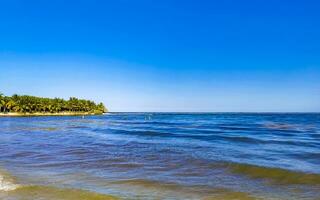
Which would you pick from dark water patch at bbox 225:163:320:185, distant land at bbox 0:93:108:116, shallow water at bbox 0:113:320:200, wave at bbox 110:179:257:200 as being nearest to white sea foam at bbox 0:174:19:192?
shallow water at bbox 0:113:320:200

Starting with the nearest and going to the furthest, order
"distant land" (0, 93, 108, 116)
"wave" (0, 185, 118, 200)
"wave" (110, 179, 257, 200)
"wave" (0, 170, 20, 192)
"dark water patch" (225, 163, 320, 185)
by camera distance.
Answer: "wave" (0, 185, 118, 200) < "wave" (110, 179, 257, 200) < "wave" (0, 170, 20, 192) < "dark water patch" (225, 163, 320, 185) < "distant land" (0, 93, 108, 116)

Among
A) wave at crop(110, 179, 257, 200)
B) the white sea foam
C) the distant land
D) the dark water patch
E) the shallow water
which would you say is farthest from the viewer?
the distant land

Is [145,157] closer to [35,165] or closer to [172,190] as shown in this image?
[35,165]

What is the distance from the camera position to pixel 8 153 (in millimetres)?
18812

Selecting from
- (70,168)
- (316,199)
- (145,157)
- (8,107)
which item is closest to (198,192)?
(316,199)

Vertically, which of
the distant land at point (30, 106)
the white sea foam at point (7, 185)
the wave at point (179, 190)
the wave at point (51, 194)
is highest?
the distant land at point (30, 106)

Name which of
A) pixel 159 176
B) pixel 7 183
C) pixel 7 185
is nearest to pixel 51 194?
pixel 7 185

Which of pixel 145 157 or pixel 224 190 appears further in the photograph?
pixel 145 157

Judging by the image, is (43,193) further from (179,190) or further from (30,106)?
(30,106)

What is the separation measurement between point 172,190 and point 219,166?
5.17m

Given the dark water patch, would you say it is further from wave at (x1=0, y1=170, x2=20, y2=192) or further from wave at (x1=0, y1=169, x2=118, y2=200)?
wave at (x1=0, y1=170, x2=20, y2=192)

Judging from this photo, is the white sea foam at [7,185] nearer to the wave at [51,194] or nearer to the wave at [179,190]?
the wave at [51,194]

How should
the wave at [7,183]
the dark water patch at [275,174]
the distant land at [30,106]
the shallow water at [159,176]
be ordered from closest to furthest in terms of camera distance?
1. the shallow water at [159,176]
2. the wave at [7,183]
3. the dark water patch at [275,174]
4. the distant land at [30,106]

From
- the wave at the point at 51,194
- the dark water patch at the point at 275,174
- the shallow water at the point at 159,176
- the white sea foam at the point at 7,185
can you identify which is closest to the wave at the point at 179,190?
the shallow water at the point at 159,176
